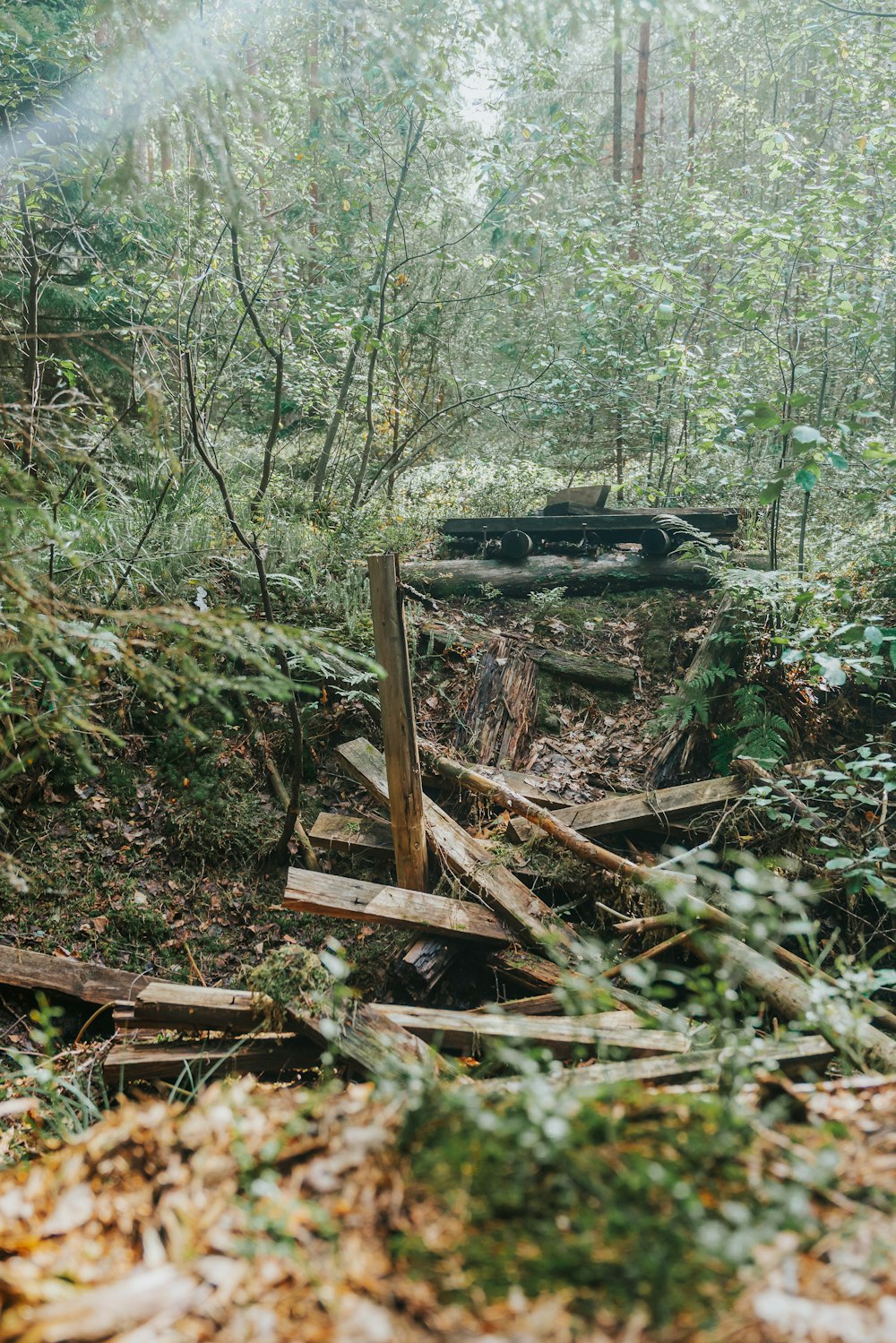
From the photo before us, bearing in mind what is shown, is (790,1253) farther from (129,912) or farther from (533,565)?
(533,565)

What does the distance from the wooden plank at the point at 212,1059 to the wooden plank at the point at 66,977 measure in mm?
881

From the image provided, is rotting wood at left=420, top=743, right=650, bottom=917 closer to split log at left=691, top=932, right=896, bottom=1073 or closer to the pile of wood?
the pile of wood

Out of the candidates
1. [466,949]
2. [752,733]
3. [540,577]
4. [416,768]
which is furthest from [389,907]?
[540,577]

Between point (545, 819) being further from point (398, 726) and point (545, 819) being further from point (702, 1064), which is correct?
point (702, 1064)

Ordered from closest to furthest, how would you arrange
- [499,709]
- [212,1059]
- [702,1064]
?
[702,1064] < [212,1059] < [499,709]

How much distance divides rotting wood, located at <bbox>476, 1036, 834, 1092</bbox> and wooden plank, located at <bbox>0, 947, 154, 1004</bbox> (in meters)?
2.81

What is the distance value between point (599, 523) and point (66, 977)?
6.74 metres

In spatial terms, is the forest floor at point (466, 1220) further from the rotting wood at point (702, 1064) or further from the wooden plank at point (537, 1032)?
the wooden plank at point (537, 1032)

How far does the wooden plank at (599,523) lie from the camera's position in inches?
311

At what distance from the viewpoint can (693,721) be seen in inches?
217

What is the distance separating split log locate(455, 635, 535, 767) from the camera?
5680 mm

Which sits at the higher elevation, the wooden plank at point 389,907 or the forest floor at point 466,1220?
the forest floor at point 466,1220

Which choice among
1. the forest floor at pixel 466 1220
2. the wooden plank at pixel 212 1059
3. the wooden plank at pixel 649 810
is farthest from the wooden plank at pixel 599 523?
the forest floor at pixel 466 1220

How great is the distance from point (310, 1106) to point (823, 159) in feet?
29.8
